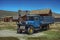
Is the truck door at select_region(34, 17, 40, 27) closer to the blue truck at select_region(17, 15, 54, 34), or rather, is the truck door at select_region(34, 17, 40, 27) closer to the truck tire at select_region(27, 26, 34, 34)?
the blue truck at select_region(17, 15, 54, 34)

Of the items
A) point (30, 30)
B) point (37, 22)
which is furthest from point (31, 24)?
point (37, 22)

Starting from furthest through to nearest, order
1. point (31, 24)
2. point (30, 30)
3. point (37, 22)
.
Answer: point (37, 22)
point (31, 24)
point (30, 30)

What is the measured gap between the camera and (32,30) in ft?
78.9

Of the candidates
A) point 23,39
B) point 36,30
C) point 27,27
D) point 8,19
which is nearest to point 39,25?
point 36,30

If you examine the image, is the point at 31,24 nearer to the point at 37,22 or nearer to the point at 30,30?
the point at 30,30

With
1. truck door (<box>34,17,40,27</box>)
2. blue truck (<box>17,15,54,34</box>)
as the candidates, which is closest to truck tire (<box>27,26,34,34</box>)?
blue truck (<box>17,15,54,34</box>)

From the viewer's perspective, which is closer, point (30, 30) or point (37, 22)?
point (30, 30)

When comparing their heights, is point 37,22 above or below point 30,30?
above

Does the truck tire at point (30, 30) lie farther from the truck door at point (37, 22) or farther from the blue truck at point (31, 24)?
the truck door at point (37, 22)

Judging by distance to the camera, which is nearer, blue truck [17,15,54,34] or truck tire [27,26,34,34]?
truck tire [27,26,34,34]

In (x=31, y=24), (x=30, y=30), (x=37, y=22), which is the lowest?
(x=30, y=30)

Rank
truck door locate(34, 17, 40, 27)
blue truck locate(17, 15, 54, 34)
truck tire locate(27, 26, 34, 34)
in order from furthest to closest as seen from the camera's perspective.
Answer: truck door locate(34, 17, 40, 27), blue truck locate(17, 15, 54, 34), truck tire locate(27, 26, 34, 34)

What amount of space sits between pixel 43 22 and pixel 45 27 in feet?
5.96

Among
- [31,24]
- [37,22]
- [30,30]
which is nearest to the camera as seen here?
[30,30]
